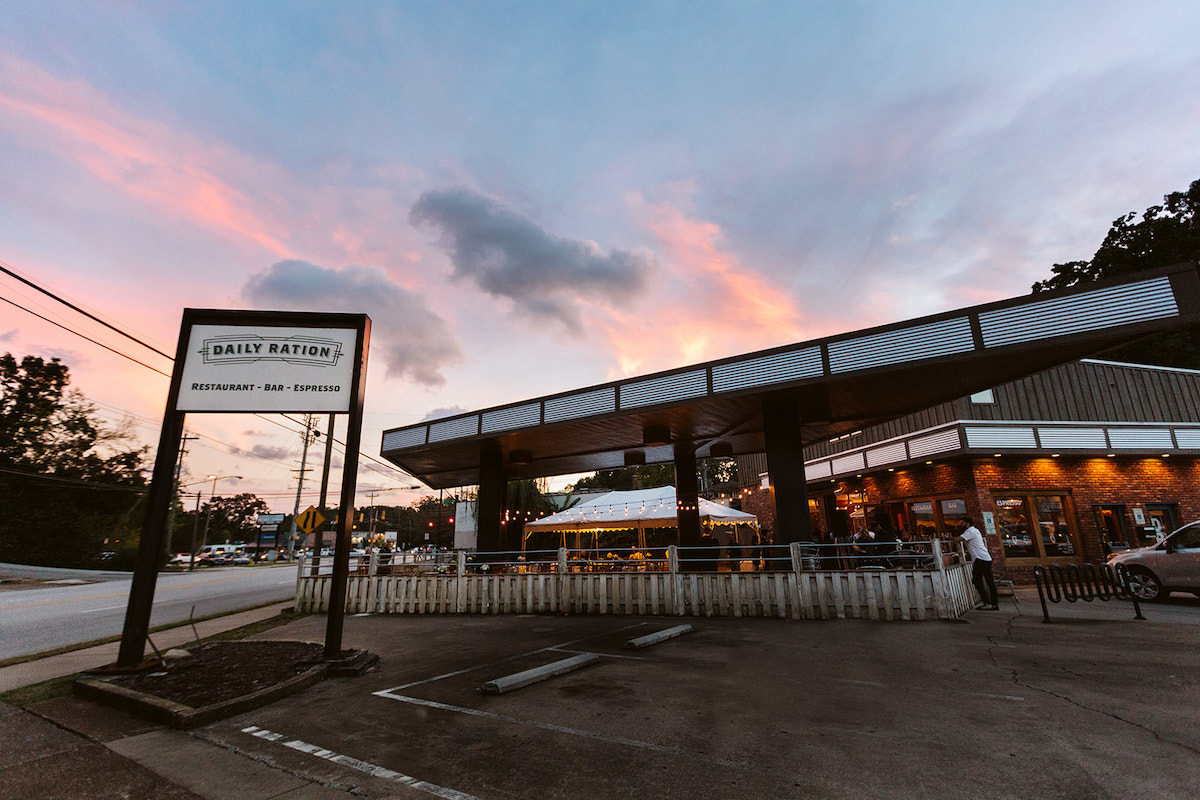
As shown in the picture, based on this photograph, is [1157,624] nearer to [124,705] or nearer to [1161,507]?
[1161,507]

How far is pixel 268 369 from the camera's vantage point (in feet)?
26.8

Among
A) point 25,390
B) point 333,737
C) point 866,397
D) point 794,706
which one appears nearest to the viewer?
point 333,737

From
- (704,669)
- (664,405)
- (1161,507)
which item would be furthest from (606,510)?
(1161,507)

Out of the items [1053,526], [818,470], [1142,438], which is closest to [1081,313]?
[1053,526]

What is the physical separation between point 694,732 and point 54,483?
5229 cm

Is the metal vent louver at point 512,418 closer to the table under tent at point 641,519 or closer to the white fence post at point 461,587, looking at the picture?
the table under tent at point 641,519

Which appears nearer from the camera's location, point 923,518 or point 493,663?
point 493,663

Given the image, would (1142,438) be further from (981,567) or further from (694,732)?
(694,732)

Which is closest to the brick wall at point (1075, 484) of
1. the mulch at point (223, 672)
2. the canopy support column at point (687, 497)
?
the canopy support column at point (687, 497)

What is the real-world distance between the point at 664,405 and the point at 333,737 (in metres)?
9.54

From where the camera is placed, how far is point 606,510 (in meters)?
18.2

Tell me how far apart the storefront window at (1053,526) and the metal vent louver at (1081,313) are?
35.7ft

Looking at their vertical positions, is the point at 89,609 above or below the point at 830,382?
below

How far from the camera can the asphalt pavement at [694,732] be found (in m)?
3.47
